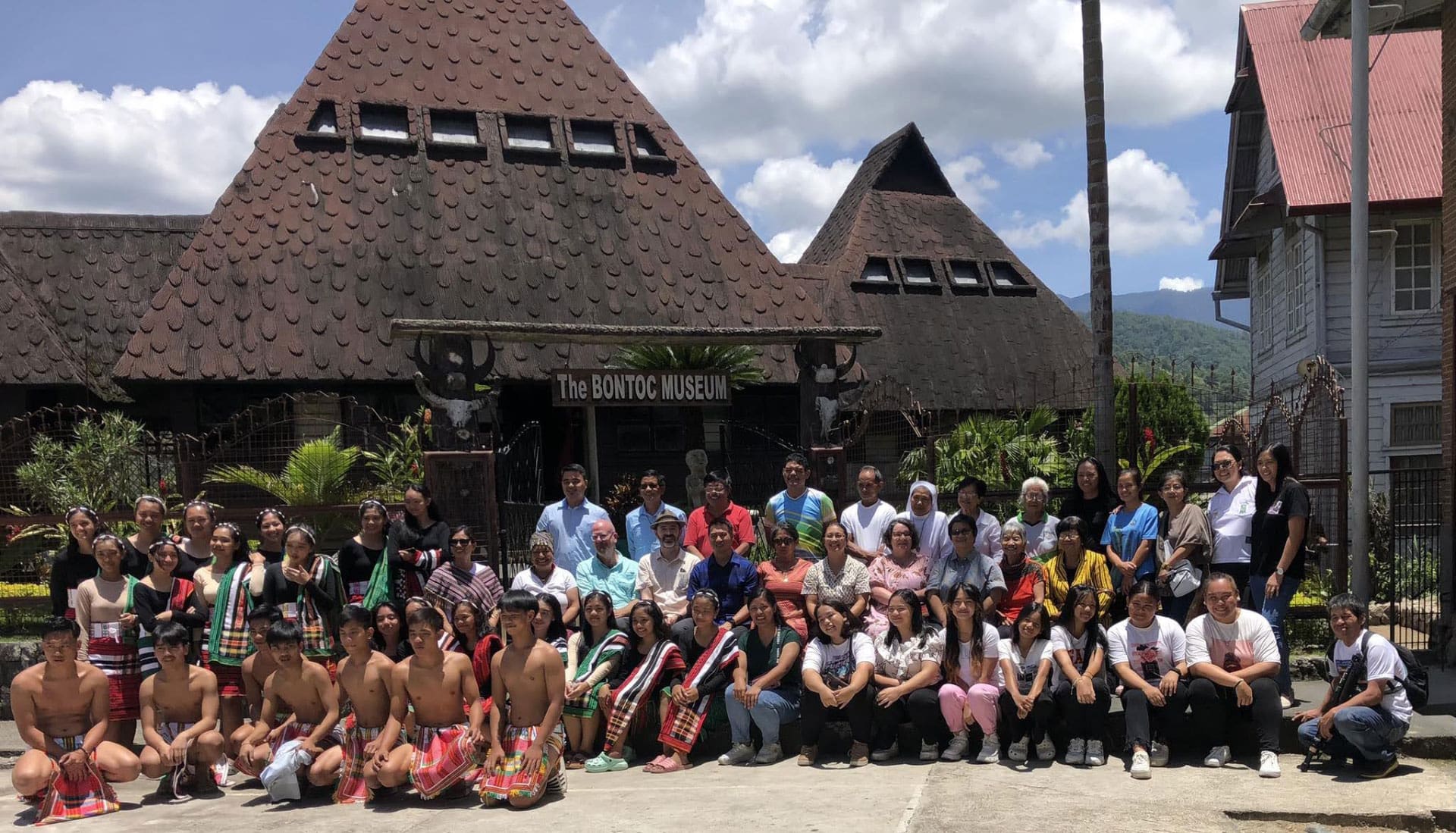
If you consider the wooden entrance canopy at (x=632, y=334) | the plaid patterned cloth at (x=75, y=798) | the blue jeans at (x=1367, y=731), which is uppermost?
the wooden entrance canopy at (x=632, y=334)

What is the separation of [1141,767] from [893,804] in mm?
1421

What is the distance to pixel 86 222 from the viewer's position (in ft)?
58.5

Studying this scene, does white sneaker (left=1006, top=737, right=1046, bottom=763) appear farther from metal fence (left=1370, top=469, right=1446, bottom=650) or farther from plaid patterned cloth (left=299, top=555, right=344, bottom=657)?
plaid patterned cloth (left=299, top=555, right=344, bottom=657)

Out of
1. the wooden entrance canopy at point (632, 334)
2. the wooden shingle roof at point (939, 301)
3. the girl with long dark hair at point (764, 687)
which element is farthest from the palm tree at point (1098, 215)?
the wooden shingle roof at point (939, 301)

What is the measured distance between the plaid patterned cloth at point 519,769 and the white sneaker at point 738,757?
1.09m

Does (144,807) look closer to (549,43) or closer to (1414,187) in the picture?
(549,43)

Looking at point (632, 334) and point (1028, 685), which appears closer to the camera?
point (1028, 685)

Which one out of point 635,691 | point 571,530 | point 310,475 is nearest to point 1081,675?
point 635,691

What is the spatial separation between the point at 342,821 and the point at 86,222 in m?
15.2

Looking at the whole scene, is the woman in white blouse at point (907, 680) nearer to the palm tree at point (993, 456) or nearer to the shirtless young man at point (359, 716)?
the shirtless young man at point (359, 716)

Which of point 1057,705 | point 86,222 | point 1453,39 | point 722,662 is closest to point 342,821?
point 722,662

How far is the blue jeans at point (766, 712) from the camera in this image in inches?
271

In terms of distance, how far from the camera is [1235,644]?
6434 mm

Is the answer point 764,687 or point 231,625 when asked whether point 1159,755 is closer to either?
point 764,687
